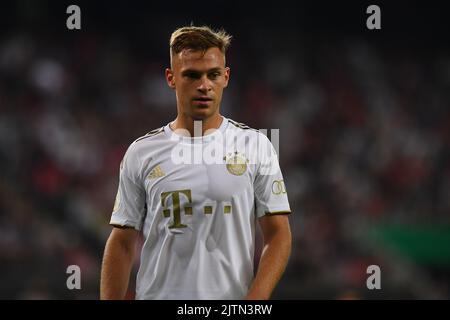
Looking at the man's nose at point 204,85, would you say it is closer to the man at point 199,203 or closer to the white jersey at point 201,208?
the man at point 199,203

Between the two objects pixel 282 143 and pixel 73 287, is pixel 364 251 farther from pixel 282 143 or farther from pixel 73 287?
pixel 73 287

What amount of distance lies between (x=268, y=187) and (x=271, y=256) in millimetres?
357

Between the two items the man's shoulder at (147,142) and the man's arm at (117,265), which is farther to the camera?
the man's shoulder at (147,142)

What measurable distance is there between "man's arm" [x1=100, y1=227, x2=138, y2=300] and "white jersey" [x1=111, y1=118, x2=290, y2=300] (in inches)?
2.7

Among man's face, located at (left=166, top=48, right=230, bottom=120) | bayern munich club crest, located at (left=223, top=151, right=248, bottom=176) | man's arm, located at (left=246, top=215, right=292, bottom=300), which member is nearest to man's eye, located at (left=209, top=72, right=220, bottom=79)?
man's face, located at (left=166, top=48, right=230, bottom=120)

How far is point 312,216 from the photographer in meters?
10.1

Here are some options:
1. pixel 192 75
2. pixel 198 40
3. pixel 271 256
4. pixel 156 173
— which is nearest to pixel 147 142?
pixel 156 173

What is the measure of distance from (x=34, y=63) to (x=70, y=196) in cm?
259

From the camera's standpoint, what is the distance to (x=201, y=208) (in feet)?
11.5

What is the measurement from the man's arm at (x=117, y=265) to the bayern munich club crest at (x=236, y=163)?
61 cm

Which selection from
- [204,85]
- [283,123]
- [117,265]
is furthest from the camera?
[283,123]

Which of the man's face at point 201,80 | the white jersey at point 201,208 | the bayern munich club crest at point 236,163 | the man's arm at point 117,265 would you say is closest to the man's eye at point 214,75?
the man's face at point 201,80

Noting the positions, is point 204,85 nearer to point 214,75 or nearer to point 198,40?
point 214,75

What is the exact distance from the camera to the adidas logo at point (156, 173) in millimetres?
3623
